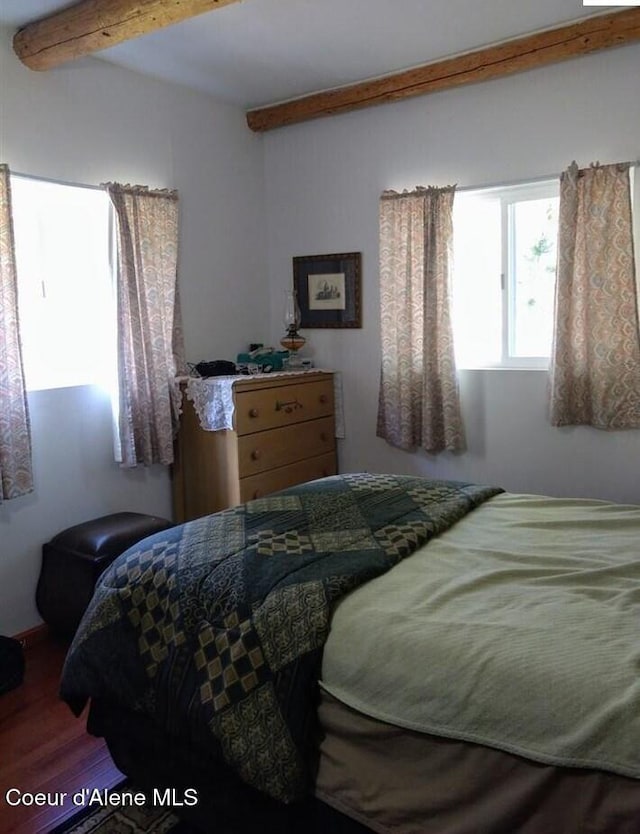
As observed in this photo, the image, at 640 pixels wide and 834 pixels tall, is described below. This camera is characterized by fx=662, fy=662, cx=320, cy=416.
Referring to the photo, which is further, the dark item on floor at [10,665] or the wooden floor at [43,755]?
the dark item on floor at [10,665]

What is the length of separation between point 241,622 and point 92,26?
2.42 m

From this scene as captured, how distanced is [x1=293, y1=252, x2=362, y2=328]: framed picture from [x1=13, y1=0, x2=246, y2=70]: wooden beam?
1738 millimetres

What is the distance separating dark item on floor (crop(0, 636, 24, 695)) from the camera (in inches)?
101

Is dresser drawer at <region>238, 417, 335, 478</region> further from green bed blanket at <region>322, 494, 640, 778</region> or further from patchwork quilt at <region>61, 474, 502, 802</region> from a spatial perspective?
green bed blanket at <region>322, 494, 640, 778</region>

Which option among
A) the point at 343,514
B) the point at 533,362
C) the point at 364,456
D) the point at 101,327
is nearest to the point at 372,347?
the point at 364,456

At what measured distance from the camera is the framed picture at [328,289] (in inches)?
157

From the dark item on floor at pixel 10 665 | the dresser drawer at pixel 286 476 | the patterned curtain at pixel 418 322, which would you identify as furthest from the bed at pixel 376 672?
the patterned curtain at pixel 418 322

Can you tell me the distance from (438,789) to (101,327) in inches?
105

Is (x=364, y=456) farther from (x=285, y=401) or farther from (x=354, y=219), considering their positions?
(x=354, y=219)

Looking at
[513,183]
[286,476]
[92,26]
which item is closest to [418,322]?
[513,183]

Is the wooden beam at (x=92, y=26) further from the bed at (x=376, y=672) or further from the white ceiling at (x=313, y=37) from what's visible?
the bed at (x=376, y=672)

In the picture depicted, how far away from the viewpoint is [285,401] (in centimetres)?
365

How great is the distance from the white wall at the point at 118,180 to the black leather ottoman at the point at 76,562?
0.10 meters

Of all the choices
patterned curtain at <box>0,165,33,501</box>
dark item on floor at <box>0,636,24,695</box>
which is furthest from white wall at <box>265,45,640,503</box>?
dark item on floor at <box>0,636,24,695</box>
